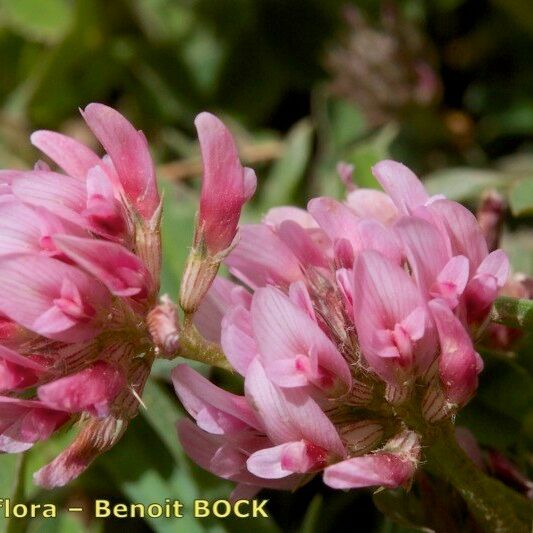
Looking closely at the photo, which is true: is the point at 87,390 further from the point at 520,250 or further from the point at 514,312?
the point at 520,250

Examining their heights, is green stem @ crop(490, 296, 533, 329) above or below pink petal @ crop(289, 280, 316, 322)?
above

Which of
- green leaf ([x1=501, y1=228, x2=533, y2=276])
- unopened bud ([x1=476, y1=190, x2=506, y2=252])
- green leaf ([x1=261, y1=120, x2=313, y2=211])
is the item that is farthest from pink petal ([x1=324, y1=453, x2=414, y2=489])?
green leaf ([x1=261, y1=120, x2=313, y2=211])

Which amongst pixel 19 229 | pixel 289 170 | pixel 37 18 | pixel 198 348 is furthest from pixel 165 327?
pixel 37 18

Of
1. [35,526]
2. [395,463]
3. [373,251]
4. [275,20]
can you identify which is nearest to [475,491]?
[395,463]

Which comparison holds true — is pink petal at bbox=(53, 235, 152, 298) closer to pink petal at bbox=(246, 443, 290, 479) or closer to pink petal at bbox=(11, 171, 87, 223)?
pink petal at bbox=(11, 171, 87, 223)

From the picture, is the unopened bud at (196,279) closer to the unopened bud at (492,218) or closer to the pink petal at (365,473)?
the pink petal at (365,473)

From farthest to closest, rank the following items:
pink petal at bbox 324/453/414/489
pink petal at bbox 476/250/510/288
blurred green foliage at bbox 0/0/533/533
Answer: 1. blurred green foliage at bbox 0/0/533/533
2. pink petal at bbox 476/250/510/288
3. pink petal at bbox 324/453/414/489

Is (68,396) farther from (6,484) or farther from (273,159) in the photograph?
(273,159)
